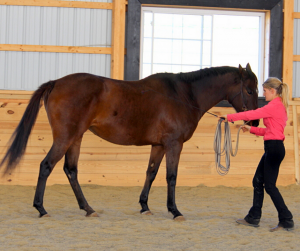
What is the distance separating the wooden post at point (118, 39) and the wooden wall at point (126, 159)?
3.50ft

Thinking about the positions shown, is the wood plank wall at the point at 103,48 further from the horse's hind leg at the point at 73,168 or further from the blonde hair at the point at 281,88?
the blonde hair at the point at 281,88

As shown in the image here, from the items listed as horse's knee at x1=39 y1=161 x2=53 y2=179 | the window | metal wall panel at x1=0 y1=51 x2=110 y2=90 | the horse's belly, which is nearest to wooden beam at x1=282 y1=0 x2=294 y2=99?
the window

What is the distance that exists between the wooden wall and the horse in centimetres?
149

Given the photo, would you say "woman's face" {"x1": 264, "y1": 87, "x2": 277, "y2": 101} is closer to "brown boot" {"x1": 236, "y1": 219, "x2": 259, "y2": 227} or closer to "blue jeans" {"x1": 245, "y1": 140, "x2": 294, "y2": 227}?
"blue jeans" {"x1": 245, "y1": 140, "x2": 294, "y2": 227}

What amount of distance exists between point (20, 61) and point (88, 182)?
216 centimetres

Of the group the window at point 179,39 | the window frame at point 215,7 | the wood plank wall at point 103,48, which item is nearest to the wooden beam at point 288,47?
the window frame at point 215,7

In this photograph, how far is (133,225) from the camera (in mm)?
3211

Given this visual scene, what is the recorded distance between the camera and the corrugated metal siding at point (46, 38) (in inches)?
216

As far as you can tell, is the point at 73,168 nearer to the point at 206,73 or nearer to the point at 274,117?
the point at 206,73

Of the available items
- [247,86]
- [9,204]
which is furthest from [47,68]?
[247,86]

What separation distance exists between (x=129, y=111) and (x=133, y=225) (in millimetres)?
1131

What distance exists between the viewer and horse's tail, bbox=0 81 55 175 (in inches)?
133

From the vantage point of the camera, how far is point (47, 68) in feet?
18.2

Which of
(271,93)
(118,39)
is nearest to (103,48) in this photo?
(118,39)
